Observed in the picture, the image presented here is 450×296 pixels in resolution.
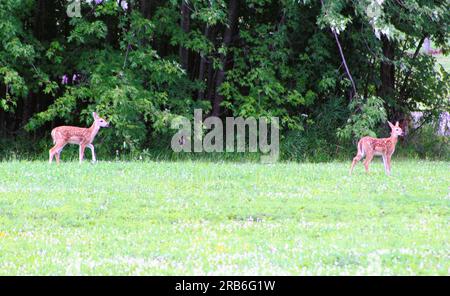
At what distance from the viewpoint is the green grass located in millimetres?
8375

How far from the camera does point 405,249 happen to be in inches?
353

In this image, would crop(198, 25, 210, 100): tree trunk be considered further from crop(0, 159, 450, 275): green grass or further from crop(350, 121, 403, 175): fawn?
crop(350, 121, 403, 175): fawn

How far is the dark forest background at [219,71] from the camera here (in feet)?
68.7

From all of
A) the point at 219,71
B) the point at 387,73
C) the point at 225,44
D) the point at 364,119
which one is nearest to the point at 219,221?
the point at 364,119

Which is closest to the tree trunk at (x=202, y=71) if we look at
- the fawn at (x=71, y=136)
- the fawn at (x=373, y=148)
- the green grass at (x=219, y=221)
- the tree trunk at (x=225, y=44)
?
the tree trunk at (x=225, y=44)

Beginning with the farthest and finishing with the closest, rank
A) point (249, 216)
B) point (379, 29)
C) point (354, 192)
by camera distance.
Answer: point (379, 29) < point (354, 192) < point (249, 216)

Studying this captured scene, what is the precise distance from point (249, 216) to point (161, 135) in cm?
1157

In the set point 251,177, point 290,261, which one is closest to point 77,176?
point 251,177

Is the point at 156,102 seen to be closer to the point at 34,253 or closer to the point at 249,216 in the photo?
the point at 249,216

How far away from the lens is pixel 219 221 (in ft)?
36.7

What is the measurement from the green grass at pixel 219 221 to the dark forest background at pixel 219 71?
4345mm
